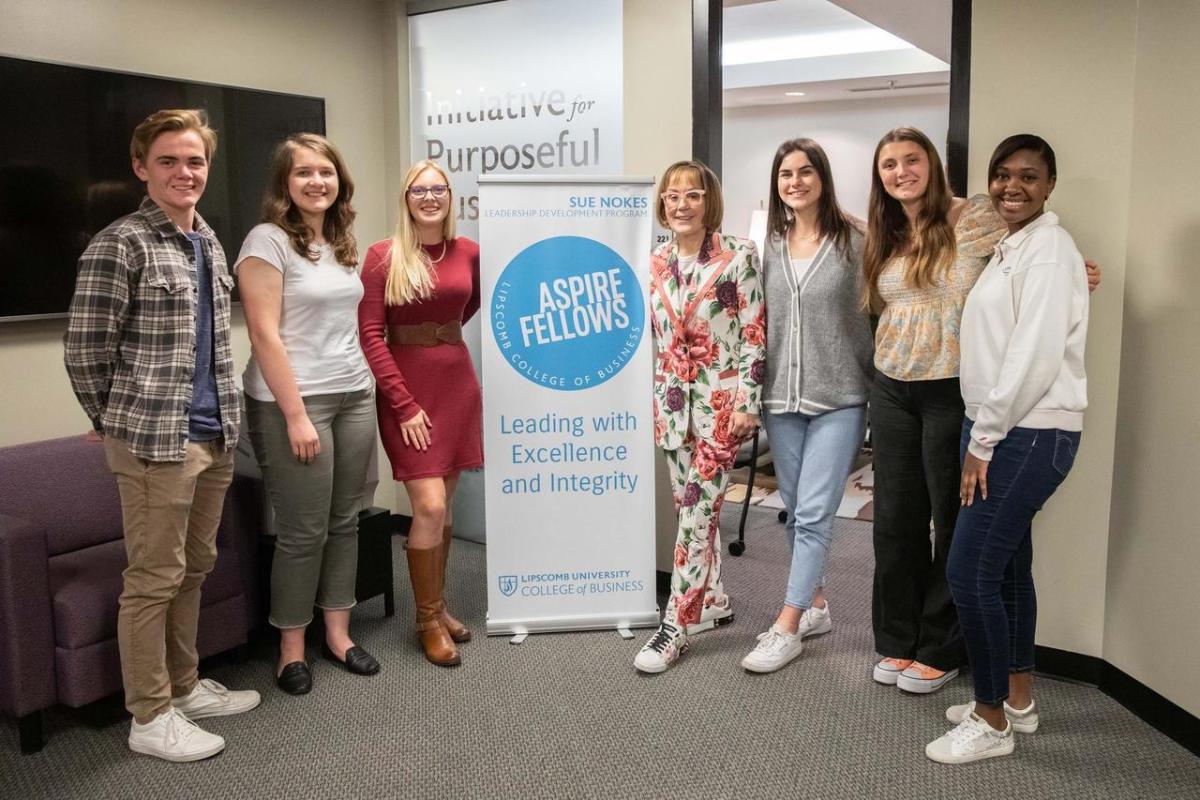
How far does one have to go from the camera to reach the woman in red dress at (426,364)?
295 centimetres

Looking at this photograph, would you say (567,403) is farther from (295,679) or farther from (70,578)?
(70,578)

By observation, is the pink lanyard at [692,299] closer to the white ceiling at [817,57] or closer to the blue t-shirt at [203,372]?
the blue t-shirt at [203,372]

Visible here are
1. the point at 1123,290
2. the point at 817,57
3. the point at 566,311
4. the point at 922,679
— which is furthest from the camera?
the point at 817,57

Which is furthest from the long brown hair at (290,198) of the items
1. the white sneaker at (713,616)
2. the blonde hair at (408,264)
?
the white sneaker at (713,616)

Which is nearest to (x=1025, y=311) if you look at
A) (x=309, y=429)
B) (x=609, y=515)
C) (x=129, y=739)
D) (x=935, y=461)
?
(x=935, y=461)

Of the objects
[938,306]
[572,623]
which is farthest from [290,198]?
[938,306]

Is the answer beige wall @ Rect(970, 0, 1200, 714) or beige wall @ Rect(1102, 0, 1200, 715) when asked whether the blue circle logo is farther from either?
beige wall @ Rect(1102, 0, 1200, 715)

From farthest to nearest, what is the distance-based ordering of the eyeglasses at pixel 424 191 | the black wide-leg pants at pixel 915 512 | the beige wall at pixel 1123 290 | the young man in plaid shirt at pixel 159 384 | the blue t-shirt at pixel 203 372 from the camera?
the eyeglasses at pixel 424 191 < the black wide-leg pants at pixel 915 512 < the beige wall at pixel 1123 290 < the blue t-shirt at pixel 203 372 < the young man in plaid shirt at pixel 159 384

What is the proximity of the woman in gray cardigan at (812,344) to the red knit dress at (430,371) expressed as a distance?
37.2 inches

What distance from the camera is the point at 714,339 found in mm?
2984

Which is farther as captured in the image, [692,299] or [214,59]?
[214,59]

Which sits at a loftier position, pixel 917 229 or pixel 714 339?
pixel 917 229

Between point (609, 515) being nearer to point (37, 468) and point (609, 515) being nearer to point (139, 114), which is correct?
point (37, 468)

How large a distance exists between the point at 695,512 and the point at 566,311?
2.53 feet
